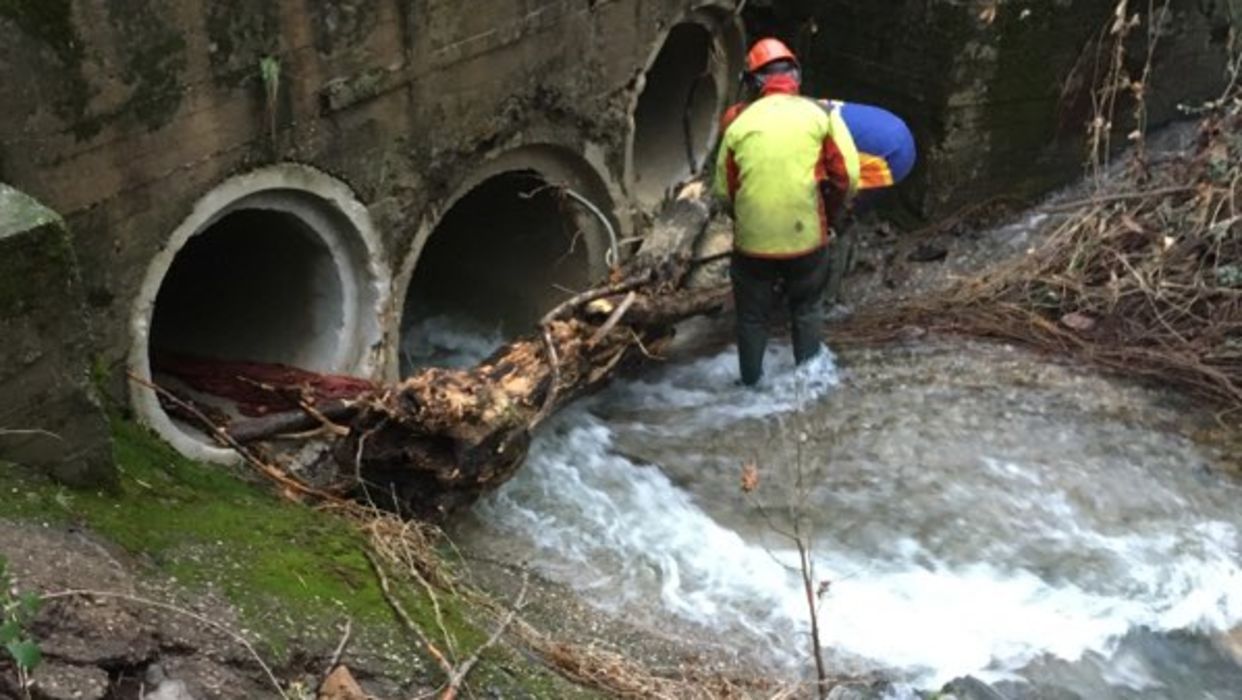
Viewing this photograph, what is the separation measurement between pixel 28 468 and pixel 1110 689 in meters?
4.49

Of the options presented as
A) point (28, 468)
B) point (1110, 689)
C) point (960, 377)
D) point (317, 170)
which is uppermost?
point (317, 170)

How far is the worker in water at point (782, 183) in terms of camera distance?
693 cm

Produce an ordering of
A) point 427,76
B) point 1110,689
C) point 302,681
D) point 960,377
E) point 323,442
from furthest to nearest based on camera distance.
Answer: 1. point 960,377
2. point 427,76
3. point 323,442
4. point 1110,689
5. point 302,681

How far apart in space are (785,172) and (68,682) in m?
4.78

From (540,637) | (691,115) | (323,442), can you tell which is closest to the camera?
(540,637)

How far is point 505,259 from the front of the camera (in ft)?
Result: 32.6

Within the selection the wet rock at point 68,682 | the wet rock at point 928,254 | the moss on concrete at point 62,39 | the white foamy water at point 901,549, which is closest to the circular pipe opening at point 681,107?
the wet rock at point 928,254

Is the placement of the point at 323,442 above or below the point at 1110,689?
above

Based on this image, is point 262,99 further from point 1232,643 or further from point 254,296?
point 1232,643

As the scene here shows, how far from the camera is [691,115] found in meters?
10.5

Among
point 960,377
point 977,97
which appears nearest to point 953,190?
point 977,97

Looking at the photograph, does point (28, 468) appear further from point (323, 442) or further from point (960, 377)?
point (960, 377)

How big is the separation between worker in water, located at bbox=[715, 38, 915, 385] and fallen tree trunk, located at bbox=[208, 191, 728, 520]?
0.78 m

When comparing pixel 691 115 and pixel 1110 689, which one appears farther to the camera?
pixel 691 115
